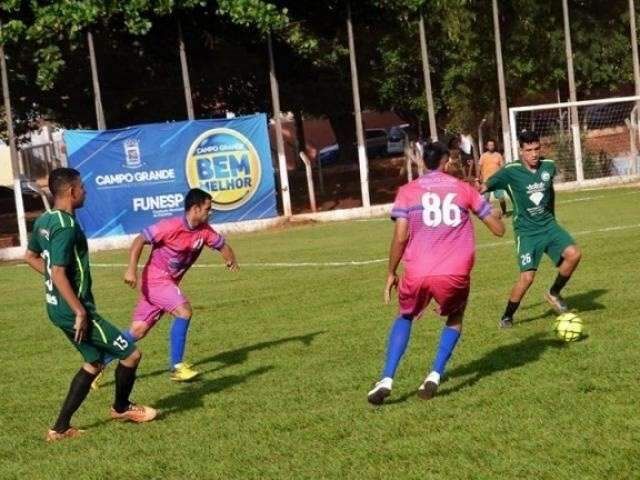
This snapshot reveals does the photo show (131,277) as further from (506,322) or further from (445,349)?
(506,322)

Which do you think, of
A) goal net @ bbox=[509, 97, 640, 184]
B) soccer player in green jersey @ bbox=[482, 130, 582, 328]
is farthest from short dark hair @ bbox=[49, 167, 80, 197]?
goal net @ bbox=[509, 97, 640, 184]

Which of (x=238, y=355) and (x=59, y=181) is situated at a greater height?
(x=59, y=181)

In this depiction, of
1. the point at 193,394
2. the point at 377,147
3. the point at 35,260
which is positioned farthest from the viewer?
the point at 377,147

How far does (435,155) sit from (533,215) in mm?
3620

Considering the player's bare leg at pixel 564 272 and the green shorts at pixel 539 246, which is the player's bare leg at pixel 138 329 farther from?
the player's bare leg at pixel 564 272

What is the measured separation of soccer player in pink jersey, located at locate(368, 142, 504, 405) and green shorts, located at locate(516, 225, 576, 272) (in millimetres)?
3438

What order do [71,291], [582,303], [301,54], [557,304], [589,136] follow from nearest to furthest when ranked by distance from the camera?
[71,291], [557,304], [582,303], [301,54], [589,136]

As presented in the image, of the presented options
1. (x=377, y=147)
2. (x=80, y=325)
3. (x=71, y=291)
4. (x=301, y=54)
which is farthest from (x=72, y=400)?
(x=377, y=147)

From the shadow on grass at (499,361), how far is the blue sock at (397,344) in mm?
246

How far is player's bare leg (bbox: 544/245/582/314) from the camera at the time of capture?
1144 centimetres

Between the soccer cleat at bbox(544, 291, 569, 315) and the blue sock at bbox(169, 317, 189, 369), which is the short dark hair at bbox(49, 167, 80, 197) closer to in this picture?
the blue sock at bbox(169, 317, 189, 369)

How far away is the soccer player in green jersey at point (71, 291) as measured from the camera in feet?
25.0

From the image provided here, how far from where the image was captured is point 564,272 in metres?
11.5

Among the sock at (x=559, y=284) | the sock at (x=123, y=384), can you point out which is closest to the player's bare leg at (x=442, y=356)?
the sock at (x=123, y=384)
